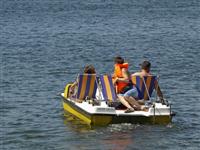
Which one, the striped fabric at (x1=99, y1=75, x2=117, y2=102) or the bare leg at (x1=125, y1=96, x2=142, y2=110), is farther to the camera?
the striped fabric at (x1=99, y1=75, x2=117, y2=102)

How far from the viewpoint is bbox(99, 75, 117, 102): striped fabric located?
20719 mm

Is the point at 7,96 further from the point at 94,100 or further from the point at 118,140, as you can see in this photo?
the point at 118,140

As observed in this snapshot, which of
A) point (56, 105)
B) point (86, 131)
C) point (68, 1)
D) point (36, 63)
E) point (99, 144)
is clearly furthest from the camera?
point (68, 1)

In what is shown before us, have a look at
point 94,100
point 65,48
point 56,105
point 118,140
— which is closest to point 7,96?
point 56,105

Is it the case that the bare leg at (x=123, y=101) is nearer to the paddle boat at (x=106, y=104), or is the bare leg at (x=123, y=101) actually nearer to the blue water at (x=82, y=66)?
the paddle boat at (x=106, y=104)

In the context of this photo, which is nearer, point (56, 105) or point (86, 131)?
point (86, 131)

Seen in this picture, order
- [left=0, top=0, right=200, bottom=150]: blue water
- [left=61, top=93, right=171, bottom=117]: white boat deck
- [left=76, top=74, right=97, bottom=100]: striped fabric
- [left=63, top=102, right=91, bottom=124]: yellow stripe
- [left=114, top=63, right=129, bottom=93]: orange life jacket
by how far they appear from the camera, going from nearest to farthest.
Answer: [left=0, top=0, right=200, bottom=150]: blue water → [left=61, top=93, right=171, bottom=117]: white boat deck → [left=63, top=102, right=91, bottom=124]: yellow stripe → [left=114, top=63, right=129, bottom=93]: orange life jacket → [left=76, top=74, right=97, bottom=100]: striped fabric

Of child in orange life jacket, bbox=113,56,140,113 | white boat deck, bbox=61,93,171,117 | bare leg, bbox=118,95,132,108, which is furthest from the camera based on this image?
child in orange life jacket, bbox=113,56,140,113

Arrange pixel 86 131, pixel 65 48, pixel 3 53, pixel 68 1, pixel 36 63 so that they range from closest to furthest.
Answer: pixel 86 131 < pixel 36 63 < pixel 3 53 < pixel 65 48 < pixel 68 1

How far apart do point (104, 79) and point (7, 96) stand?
5.45 metres

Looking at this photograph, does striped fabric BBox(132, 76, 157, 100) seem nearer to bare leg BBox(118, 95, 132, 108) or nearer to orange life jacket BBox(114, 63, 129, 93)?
orange life jacket BBox(114, 63, 129, 93)

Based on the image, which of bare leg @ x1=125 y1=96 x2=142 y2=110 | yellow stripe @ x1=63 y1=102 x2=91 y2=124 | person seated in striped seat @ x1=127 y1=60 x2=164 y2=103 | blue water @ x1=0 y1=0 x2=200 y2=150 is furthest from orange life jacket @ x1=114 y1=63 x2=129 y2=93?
Answer: blue water @ x1=0 y1=0 x2=200 y2=150

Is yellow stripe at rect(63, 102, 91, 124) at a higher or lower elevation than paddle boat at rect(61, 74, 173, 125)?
lower

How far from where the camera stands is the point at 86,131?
19969mm
